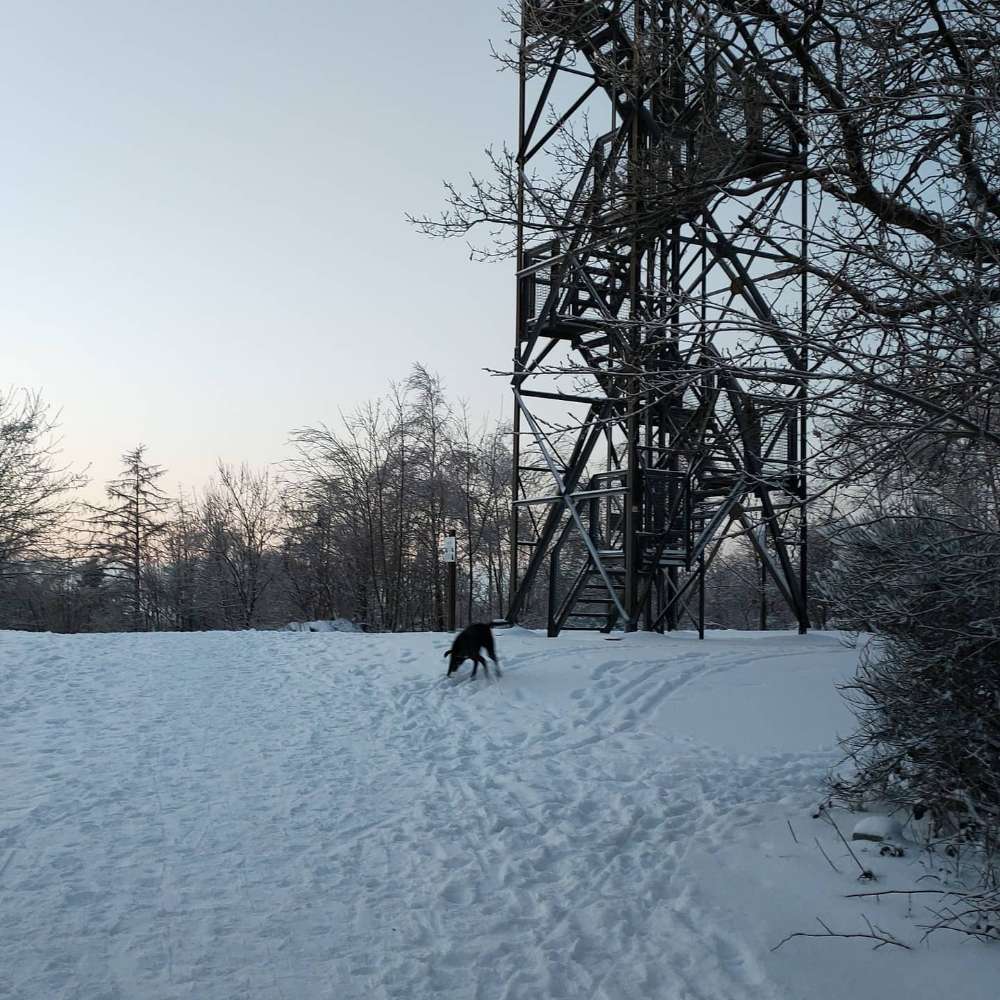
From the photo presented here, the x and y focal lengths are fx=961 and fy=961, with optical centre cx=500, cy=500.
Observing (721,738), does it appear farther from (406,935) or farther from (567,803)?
(406,935)

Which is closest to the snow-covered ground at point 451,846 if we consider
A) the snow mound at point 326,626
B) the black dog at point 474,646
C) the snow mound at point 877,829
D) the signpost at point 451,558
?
the snow mound at point 877,829

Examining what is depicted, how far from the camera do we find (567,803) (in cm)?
713

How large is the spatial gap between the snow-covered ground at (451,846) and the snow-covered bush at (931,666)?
0.51 metres

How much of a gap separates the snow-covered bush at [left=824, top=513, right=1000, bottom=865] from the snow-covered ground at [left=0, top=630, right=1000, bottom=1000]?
51 cm

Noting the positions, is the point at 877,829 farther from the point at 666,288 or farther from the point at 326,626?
the point at 326,626

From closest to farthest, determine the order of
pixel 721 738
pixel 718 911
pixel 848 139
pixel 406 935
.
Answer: pixel 406 935
pixel 718 911
pixel 848 139
pixel 721 738

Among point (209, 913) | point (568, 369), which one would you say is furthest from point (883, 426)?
point (209, 913)

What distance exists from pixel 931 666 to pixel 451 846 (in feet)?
10.2

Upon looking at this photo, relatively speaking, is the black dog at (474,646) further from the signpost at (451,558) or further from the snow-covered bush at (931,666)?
the signpost at (451,558)

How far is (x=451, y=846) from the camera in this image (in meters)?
6.15

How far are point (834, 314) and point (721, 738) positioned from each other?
5.14 metres

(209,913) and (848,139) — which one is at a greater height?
(848,139)

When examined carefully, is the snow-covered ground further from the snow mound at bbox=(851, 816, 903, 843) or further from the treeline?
the treeline

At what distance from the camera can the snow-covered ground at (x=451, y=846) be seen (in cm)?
440
